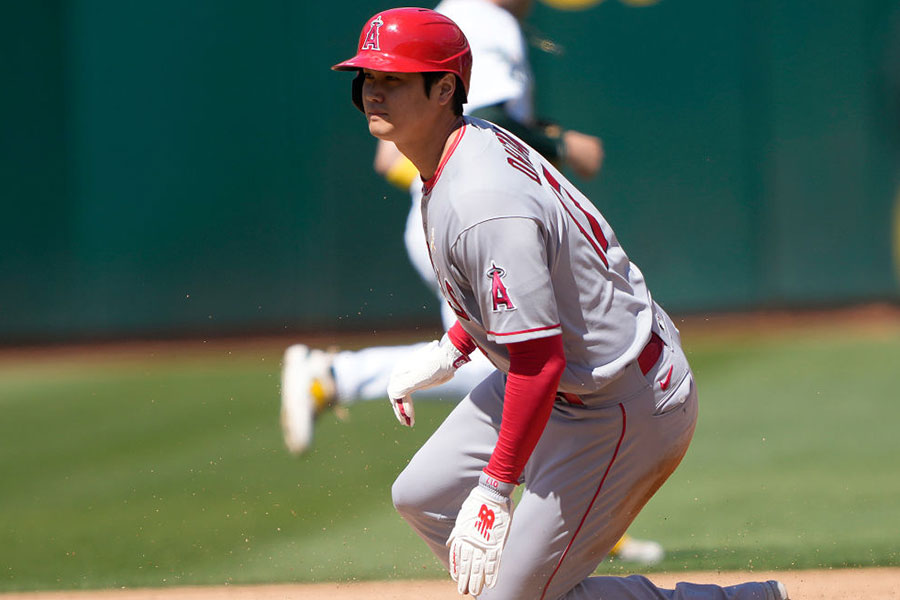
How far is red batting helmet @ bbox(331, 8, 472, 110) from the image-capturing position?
2.69 metres

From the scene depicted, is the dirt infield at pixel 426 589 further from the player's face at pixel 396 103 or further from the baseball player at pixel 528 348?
the player's face at pixel 396 103

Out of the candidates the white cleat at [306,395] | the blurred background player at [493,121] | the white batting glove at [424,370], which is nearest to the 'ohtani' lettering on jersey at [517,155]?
the white batting glove at [424,370]

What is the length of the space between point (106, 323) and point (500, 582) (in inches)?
328

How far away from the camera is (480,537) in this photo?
2668mm

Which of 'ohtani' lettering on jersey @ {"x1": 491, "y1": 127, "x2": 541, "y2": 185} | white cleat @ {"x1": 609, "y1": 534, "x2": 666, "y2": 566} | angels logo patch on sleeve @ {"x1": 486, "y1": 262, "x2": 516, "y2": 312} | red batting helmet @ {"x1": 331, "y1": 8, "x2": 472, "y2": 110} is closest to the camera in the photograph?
angels logo patch on sleeve @ {"x1": 486, "y1": 262, "x2": 516, "y2": 312}

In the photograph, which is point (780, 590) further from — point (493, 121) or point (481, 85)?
point (481, 85)

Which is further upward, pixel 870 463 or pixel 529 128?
pixel 529 128

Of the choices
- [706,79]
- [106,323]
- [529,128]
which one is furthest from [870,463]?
[106,323]

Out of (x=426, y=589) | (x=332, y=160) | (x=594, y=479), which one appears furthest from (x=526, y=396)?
(x=332, y=160)

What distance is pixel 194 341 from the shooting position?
10477mm

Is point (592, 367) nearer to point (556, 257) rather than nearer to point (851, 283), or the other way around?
point (556, 257)

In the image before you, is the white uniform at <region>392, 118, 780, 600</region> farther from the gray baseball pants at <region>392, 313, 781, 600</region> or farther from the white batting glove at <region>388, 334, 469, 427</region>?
the white batting glove at <region>388, 334, 469, 427</region>

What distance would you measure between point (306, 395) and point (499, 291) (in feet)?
9.11

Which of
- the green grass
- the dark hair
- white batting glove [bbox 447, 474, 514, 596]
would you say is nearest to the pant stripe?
white batting glove [bbox 447, 474, 514, 596]
